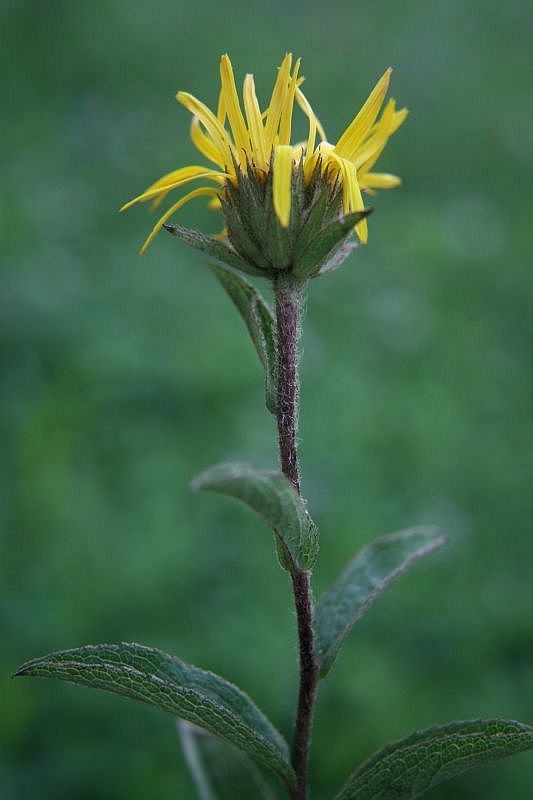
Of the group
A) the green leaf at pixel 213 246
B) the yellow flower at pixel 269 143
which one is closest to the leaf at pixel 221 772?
the green leaf at pixel 213 246

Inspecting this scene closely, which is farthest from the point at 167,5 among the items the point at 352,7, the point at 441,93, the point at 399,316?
the point at 399,316

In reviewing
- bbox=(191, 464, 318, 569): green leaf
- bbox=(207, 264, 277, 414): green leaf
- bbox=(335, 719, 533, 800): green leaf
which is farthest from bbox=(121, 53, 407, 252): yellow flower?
bbox=(335, 719, 533, 800): green leaf

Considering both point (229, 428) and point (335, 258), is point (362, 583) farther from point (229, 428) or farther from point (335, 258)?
→ point (229, 428)

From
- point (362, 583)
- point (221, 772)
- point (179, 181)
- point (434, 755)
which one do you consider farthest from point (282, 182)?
point (221, 772)

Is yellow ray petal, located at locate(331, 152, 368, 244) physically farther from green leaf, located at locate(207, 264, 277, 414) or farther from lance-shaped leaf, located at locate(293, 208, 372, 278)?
green leaf, located at locate(207, 264, 277, 414)

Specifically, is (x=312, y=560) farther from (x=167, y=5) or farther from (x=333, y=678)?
(x=167, y=5)
